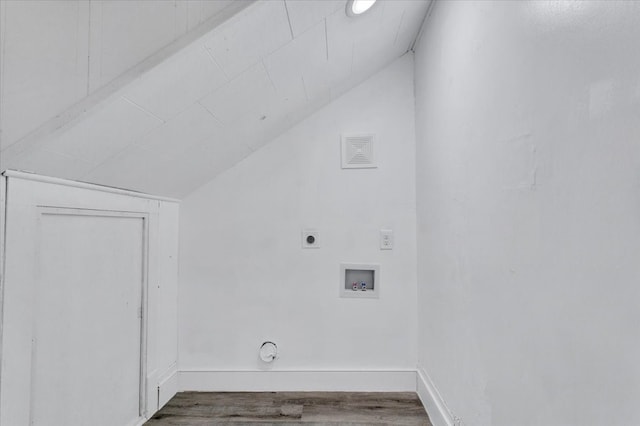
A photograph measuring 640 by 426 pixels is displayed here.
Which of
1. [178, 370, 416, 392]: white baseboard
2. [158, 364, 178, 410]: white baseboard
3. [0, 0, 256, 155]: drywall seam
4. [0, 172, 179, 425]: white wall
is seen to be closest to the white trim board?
[0, 172, 179, 425]: white wall

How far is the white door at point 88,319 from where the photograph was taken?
1.22 metres

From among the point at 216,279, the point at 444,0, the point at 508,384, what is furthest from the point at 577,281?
the point at 216,279

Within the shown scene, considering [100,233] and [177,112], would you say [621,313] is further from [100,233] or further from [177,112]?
[100,233]

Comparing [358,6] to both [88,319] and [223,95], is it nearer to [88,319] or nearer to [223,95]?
[223,95]

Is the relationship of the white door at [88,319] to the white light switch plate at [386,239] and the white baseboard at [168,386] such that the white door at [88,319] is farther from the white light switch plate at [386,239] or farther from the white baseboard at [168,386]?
the white light switch plate at [386,239]

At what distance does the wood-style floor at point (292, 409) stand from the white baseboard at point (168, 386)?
1.3 inches

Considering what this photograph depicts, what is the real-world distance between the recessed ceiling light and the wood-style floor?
6.66 feet

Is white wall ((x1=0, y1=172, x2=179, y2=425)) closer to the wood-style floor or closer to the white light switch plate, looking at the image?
the wood-style floor

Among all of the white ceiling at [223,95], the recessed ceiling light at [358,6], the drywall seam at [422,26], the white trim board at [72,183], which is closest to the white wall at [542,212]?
the drywall seam at [422,26]

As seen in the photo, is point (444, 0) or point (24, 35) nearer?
point (24, 35)

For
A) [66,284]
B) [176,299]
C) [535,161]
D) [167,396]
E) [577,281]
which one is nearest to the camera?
[577,281]

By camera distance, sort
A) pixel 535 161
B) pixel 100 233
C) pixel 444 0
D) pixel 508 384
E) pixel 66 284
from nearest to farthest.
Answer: pixel 535 161, pixel 508 384, pixel 66 284, pixel 100 233, pixel 444 0

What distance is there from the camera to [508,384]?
1.07 metres

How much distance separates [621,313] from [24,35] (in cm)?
144
